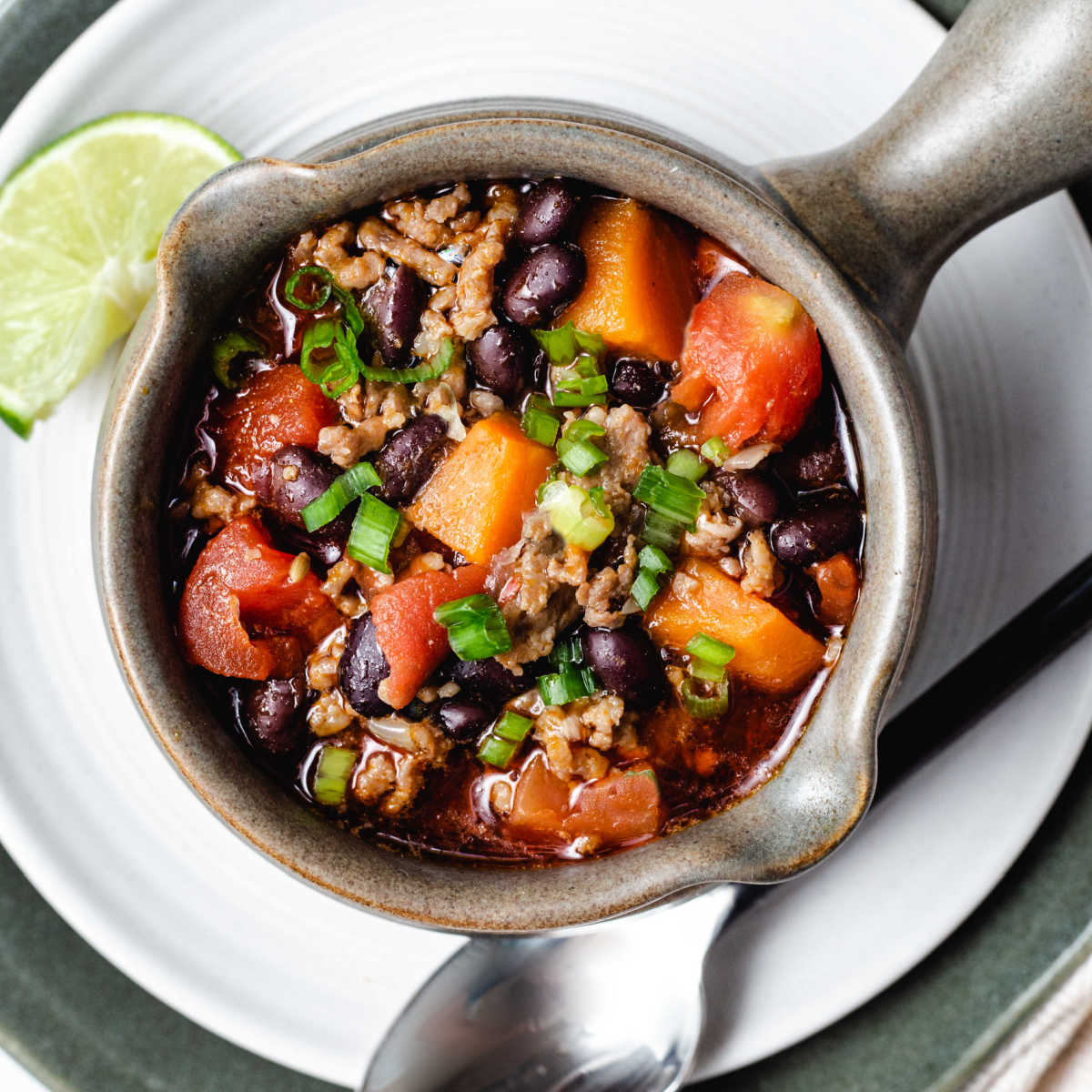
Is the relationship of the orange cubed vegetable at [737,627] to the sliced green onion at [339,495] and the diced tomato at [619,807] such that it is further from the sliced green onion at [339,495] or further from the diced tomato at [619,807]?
the sliced green onion at [339,495]

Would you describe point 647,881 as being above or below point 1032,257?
below

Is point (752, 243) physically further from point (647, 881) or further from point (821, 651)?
point (647, 881)

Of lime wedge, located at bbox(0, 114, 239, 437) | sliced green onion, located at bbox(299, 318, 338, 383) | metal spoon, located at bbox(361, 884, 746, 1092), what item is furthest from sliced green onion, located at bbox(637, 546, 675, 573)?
lime wedge, located at bbox(0, 114, 239, 437)

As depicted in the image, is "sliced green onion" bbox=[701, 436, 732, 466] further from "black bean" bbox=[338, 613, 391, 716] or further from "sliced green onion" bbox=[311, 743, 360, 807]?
"sliced green onion" bbox=[311, 743, 360, 807]

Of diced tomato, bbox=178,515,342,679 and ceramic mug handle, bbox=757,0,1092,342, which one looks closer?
ceramic mug handle, bbox=757,0,1092,342

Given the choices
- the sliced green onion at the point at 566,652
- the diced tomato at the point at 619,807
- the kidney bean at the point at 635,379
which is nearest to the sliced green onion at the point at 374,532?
the sliced green onion at the point at 566,652

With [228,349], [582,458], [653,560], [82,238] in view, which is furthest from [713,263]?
[82,238]

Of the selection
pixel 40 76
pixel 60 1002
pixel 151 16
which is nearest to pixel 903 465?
pixel 151 16

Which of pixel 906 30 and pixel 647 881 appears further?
pixel 906 30
